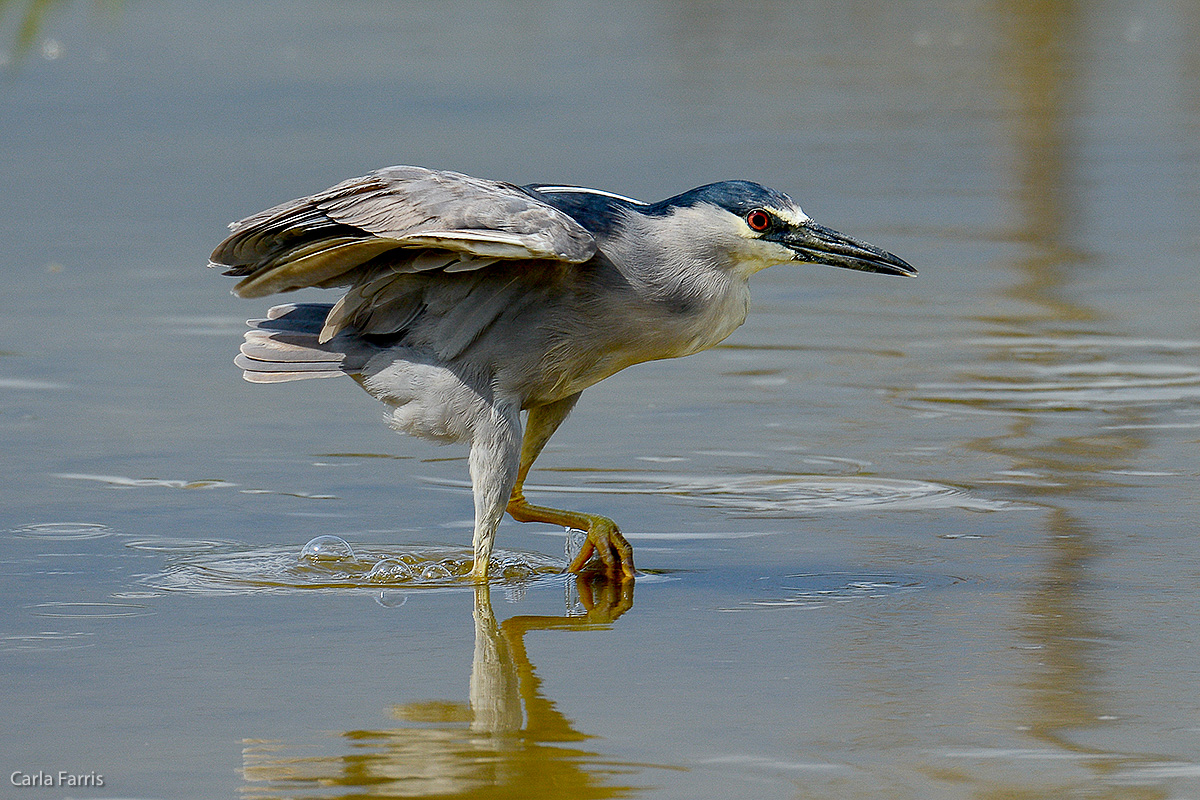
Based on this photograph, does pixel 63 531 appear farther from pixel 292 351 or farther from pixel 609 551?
pixel 609 551

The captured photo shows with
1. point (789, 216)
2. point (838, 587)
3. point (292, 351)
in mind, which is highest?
point (789, 216)

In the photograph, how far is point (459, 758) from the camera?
4703mm

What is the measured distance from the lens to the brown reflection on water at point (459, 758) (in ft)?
14.8

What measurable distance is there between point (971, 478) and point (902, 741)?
266 centimetres

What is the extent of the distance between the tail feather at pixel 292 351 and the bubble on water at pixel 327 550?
1.81 feet

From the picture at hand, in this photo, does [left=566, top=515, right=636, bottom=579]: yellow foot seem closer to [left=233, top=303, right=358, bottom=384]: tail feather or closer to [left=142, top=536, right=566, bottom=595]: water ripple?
[left=142, top=536, right=566, bottom=595]: water ripple

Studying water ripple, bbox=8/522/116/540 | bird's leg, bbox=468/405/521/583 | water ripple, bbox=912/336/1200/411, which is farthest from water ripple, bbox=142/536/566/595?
water ripple, bbox=912/336/1200/411

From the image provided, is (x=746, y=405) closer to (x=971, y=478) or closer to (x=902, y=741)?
(x=971, y=478)

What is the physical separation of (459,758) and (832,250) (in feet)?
7.89

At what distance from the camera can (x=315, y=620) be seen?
5.77 metres

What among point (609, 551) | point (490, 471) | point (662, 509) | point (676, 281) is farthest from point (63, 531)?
point (676, 281)

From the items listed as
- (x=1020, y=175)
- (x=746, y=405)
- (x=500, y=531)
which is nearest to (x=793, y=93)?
(x=1020, y=175)

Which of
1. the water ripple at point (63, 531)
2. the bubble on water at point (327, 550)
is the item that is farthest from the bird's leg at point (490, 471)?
the water ripple at point (63, 531)

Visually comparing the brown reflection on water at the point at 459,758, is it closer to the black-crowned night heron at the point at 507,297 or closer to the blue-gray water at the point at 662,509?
the blue-gray water at the point at 662,509
